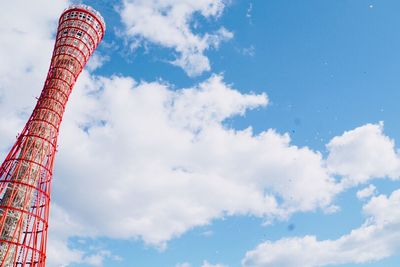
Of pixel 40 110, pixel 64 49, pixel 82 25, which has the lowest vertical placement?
pixel 40 110

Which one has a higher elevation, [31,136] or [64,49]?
[64,49]

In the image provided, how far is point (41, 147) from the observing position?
56.1 m

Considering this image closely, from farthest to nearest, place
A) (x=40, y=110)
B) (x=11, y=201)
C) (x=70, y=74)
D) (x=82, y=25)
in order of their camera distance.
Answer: (x=82, y=25) → (x=70, y=74) → (x=40, y=110) → (x=11, y=201)

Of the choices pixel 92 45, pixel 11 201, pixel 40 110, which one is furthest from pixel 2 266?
pixel 92 45

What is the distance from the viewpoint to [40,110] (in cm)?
5831

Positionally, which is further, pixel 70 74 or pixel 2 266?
pixel 70 74

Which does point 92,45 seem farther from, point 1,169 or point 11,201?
point 11,201

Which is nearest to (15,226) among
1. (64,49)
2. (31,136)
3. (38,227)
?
(38,227)

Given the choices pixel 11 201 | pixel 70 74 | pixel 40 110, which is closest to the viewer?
pixel 11 201

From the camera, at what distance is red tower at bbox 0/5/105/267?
4928 cm

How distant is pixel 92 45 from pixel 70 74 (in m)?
9.29

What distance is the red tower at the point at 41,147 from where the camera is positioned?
162 ft

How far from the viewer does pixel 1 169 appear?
53.0 m

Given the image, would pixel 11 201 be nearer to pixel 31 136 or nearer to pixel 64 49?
pixel 31 136
